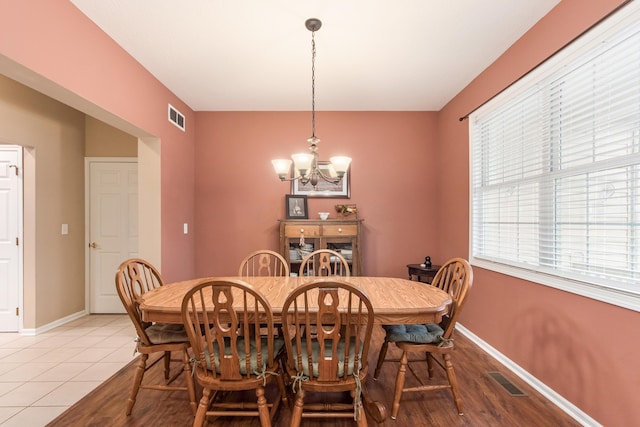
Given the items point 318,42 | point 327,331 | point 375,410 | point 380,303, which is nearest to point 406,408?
point 375,410

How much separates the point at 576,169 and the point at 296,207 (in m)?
2.70

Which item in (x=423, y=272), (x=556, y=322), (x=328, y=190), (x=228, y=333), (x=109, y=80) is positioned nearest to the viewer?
(x=228, y=333)

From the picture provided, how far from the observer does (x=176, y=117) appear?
3305 mm

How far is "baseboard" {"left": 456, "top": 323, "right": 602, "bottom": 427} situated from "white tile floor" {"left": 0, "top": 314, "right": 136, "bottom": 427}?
320cm

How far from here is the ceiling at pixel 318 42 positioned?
1.96 m

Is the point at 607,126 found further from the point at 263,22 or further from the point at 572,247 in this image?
the point at 263,22

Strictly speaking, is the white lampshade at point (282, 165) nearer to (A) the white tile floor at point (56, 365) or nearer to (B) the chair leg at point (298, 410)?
(B) the chair leg at point (298, 410)

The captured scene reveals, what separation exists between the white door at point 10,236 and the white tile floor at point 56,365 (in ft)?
0.83

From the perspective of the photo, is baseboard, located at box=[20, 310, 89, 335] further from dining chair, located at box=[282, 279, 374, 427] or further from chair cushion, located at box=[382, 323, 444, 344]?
chair cushion, located at box=[382, 323, 444, 344]

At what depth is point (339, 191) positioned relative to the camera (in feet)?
12.4

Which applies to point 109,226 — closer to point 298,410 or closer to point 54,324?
point 54,324

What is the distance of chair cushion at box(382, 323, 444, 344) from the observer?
183cm

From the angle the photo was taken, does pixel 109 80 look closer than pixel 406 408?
No

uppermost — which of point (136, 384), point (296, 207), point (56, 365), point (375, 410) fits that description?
point (296, 207)
